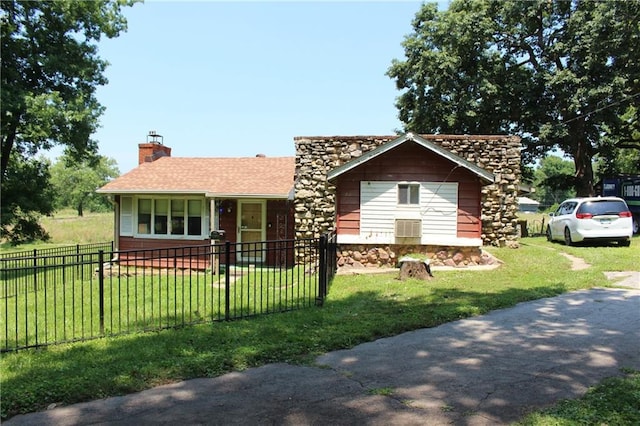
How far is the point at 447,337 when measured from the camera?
244 inches

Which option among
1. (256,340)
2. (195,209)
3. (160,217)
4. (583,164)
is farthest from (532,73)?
(256,340)

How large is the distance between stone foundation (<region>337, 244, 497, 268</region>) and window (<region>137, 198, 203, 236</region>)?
5888 mm

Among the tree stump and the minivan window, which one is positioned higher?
the minivan window

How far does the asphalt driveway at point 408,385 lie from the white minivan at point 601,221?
9.70 metres

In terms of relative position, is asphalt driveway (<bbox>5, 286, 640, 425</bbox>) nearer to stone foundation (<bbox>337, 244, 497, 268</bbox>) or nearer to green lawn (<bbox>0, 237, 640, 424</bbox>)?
green lawn (<bbox>0, 237, 640, 424</bbox>)

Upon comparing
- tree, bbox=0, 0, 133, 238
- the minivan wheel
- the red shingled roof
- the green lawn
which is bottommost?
the green lawn

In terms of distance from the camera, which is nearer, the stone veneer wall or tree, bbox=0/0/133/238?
the stone veneer wall

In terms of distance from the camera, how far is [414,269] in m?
11.3

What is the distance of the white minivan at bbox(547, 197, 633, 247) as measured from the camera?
14.8m

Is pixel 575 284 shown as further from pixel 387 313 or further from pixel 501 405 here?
pixel 501 405

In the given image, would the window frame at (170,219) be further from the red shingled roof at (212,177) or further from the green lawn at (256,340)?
the green lawn at (256,340)

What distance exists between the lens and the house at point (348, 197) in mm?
13719

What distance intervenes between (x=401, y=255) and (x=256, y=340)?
27.9 ft

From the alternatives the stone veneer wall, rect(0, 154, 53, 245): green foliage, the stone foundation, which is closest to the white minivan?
the stone veneer wall
